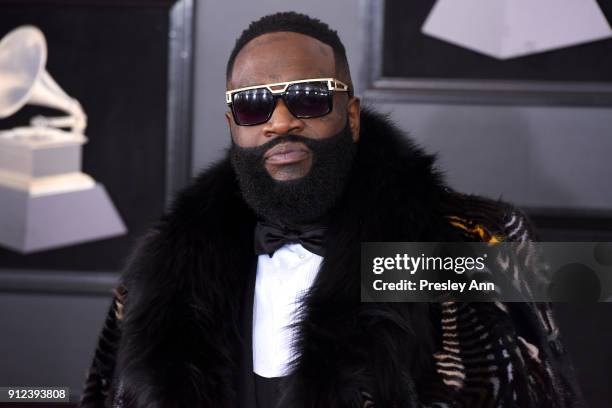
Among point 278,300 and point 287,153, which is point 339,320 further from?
point 287,153

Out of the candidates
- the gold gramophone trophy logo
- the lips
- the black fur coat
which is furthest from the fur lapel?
the gold gramophone trophy logo

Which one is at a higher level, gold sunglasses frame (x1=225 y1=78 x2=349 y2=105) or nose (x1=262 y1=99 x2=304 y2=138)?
gold sunglasses frame (x1=225 y1=78 x2=349 y2=105)

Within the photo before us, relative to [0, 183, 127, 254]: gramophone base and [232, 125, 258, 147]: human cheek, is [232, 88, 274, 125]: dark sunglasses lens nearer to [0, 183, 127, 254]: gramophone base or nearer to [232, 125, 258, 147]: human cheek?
[232, 125, 258, 147]: human cheek

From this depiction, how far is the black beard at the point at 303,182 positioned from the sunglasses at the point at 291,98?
0.16 feet

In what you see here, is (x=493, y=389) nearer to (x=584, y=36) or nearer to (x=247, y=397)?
(x=247, y=397)

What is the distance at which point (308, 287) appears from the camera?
4.57 feet

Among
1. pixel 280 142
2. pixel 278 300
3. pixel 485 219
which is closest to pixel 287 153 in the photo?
pixel 280 142

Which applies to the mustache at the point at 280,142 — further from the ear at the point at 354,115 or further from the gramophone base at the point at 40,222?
the gramophone base at the point at 40,222

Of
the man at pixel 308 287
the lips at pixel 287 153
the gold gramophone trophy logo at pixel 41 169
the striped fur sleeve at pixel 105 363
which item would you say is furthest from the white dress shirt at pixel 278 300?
the gold gramophone trophy logo at pixel 41 169

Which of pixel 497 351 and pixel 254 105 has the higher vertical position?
pixel 254 105

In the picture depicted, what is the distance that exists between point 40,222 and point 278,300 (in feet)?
3.46

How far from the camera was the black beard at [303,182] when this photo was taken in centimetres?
140

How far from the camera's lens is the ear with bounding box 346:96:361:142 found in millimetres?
1480

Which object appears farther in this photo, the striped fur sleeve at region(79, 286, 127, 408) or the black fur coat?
the striped fur sleeve at region(79, 286, 127, 408)
